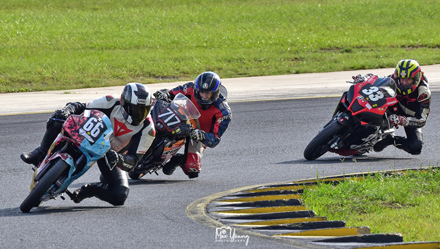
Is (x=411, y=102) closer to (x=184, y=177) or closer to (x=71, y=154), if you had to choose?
(x=184, y=177)

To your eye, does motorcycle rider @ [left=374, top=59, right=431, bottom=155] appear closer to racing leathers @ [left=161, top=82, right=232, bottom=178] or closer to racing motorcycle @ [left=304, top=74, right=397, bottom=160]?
racing motorcycle @ [left=304, top=74, right=397, bottom=160]

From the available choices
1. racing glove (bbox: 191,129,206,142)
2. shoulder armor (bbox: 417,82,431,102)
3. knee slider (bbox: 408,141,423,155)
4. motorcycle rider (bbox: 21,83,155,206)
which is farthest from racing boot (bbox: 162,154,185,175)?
shoulder armor (bbox: 417,82,431,102)

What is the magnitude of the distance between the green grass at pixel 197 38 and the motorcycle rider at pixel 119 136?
12.9m

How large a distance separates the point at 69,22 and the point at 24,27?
10.2 ft

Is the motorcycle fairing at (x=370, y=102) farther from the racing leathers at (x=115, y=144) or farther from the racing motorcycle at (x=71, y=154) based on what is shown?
the racing motorcycle at (x=71, y=154)

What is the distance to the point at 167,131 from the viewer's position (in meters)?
10.3

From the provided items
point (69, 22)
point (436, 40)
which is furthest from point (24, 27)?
point (436, 40)

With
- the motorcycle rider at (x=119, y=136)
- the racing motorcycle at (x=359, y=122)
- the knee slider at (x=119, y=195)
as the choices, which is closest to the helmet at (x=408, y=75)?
the racing motorcycle at (x=359, y=122)

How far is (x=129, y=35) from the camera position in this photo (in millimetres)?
32250

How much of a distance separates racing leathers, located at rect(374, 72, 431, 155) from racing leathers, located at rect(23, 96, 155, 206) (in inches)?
204

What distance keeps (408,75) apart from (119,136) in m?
5.61

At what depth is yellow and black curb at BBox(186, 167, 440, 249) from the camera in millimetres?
6777

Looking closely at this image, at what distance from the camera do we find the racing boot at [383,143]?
497 inches

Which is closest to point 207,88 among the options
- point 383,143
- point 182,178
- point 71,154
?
point 182,178
